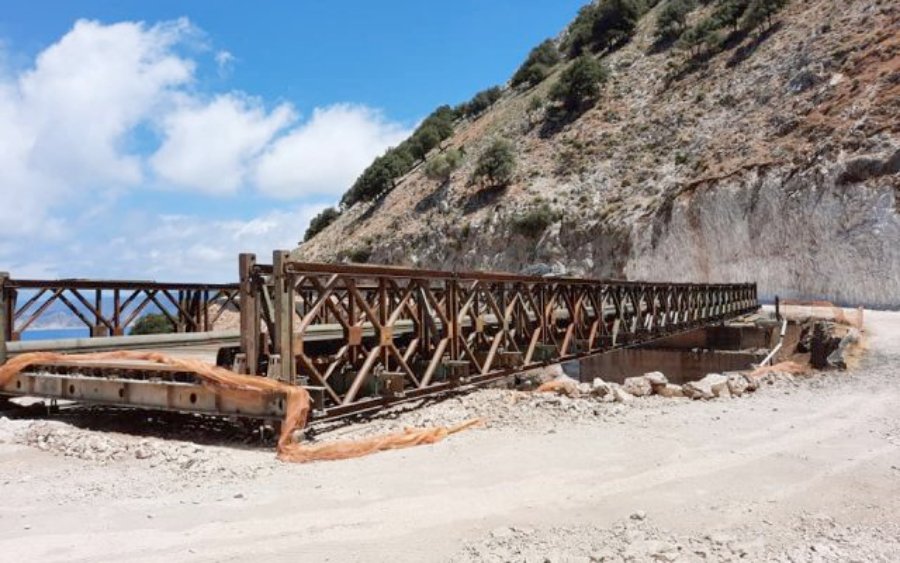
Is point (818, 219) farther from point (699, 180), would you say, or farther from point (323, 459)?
point (323, 459)

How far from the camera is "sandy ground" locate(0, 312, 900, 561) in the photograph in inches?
181

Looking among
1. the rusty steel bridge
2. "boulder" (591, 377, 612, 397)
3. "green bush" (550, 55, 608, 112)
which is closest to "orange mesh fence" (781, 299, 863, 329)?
the rusty steel bridge

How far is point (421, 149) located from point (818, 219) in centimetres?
4742

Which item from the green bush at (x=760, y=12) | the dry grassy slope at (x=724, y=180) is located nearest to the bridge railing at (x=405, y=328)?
the dry grassy slope at (x=724, y=180)

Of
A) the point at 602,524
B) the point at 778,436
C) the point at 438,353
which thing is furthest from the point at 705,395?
the point at 602,524

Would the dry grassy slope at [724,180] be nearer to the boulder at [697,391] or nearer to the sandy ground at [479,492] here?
the boulder at [697,391]

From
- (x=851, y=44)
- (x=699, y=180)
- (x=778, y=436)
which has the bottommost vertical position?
(x=778, y=436)

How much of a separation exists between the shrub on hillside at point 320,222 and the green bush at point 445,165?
27.5m

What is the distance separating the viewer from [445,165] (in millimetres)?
58594

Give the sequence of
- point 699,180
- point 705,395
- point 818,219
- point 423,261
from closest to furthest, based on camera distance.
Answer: point 705,395 < point 818,219 < point 699,180 < point 423,261

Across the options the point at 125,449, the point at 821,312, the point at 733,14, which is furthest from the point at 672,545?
the point at 733,14

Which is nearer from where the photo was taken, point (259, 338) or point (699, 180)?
point (259, 338)

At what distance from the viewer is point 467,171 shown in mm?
A: 57312

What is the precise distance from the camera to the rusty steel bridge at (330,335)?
7.95 m
